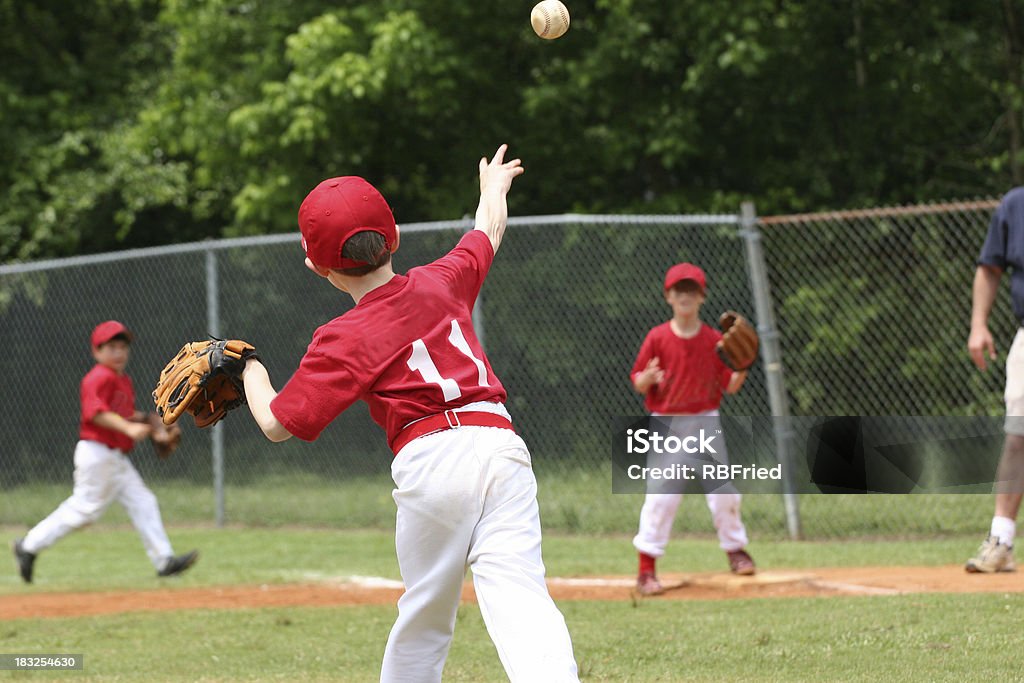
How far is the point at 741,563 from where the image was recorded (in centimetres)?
751

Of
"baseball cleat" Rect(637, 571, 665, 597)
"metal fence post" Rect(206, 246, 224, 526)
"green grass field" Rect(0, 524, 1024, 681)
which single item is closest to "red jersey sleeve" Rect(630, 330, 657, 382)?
"baseball cleat" Rect(637, 571, 665, 597)

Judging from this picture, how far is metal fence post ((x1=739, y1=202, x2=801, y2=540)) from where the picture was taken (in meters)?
9.20

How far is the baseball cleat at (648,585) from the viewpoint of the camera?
716cm

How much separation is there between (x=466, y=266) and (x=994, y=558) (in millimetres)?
3982

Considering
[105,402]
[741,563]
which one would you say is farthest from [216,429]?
[741,563]

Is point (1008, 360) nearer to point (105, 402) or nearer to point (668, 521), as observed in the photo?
point (668, 521)

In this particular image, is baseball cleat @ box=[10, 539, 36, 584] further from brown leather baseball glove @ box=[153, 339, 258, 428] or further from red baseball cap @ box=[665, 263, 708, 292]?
brown leather baseball glove @ box=[153, 339, 258, 428]

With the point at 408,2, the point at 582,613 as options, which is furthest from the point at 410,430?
the point at 408,2

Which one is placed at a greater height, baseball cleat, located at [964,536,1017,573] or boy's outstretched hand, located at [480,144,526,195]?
boy's outstretched hand, located at [480,144,526,195]

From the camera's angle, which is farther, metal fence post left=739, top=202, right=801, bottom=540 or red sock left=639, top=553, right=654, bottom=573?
metal fence post left=739, top=202, right=801, bottom=540

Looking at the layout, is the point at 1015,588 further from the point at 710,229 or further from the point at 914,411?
the point at 710,229

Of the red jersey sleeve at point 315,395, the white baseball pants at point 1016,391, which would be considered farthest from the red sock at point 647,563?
the red jersey sleeve at point 315,395

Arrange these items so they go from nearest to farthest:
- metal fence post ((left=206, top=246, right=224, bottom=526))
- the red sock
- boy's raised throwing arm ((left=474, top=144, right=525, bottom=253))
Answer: boy's raised throwing arm ((left=474, top=144, right=525, bottom=253)), the red sock, metal fence post ((left=206, top=246, right=224, bottom=526))

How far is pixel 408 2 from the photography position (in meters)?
14.8
